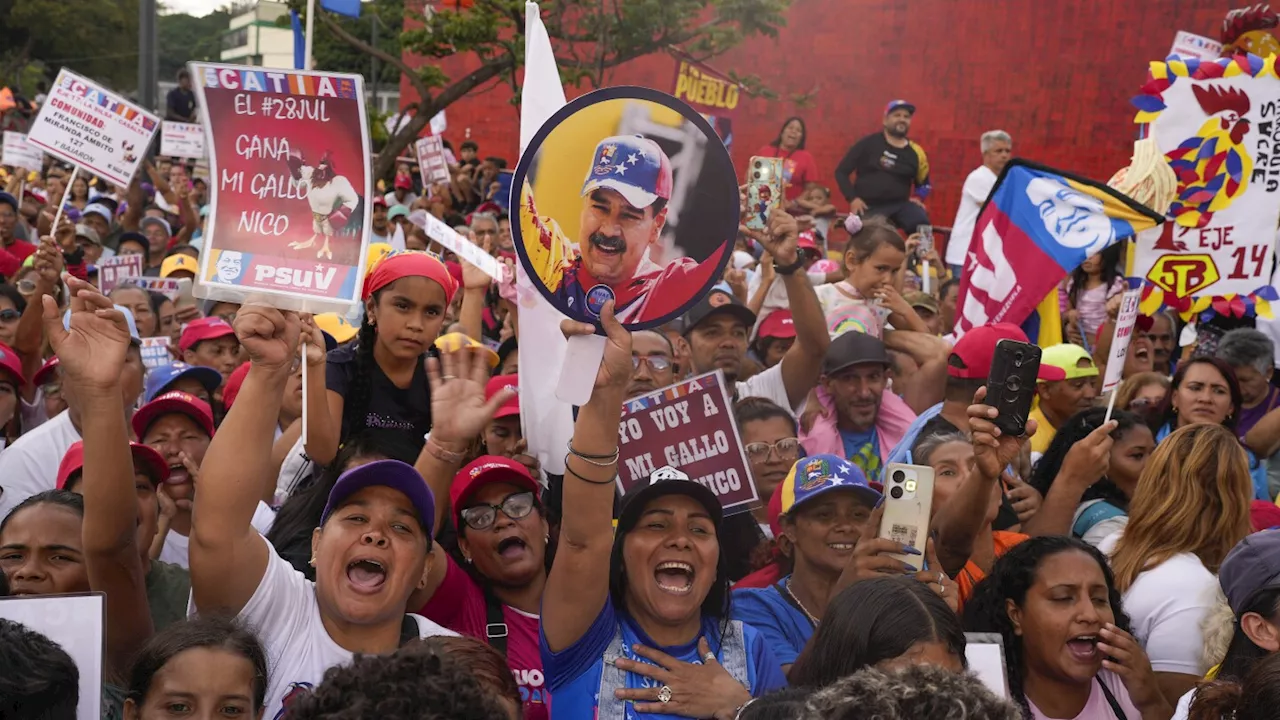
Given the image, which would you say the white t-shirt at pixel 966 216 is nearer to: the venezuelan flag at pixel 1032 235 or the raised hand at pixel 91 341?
the venezuelan flag at pixel 1032 235

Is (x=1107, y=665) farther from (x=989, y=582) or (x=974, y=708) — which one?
(x=974, y=708)

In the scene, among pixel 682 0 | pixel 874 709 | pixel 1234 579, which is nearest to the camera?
pixel 874 709

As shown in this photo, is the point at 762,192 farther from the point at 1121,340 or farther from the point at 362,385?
the point at 362,385

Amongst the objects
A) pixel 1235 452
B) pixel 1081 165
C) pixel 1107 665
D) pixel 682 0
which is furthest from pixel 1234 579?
pixel 1081 165

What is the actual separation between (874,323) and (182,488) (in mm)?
3358

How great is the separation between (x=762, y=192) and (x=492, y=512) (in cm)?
249

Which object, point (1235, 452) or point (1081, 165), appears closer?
point (1235, 452)

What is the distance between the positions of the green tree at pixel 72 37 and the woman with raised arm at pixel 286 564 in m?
42.6

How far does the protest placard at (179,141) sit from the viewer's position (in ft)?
46.9

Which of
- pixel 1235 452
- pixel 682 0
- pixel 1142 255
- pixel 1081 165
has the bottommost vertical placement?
pixel 1235 452

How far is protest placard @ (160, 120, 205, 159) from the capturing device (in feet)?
46.9

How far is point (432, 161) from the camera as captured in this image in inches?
559

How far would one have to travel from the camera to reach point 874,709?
2.34 metres

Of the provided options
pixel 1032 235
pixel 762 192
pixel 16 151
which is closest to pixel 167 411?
pixel 762 192
